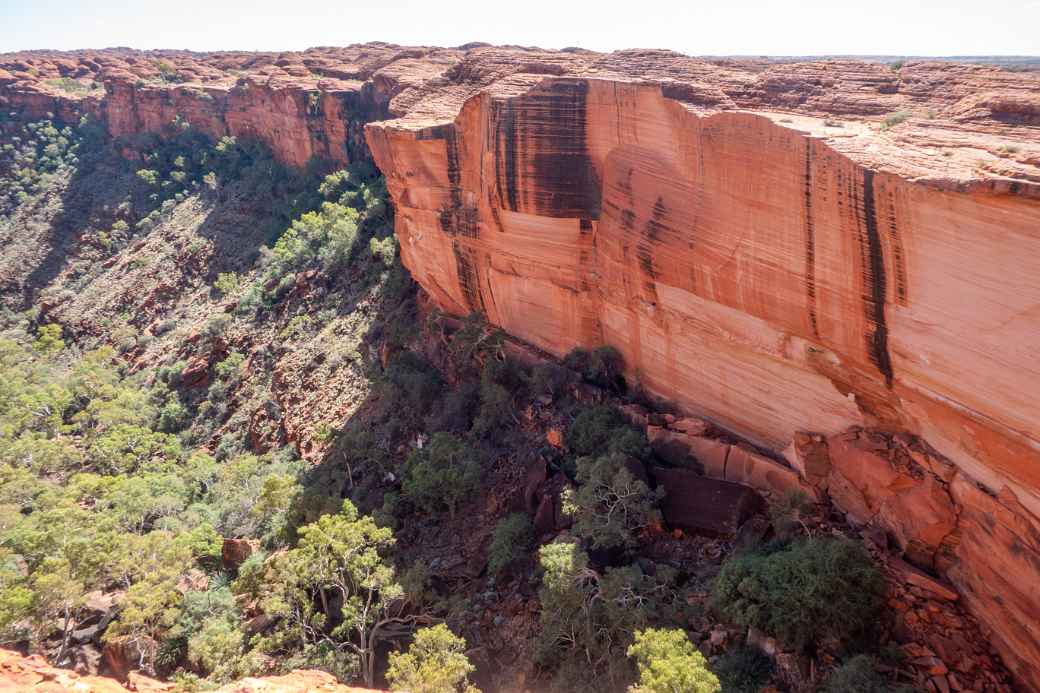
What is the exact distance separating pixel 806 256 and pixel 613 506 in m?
6.78

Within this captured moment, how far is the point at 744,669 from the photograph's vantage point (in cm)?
1141

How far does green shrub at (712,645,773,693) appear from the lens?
11.1 m

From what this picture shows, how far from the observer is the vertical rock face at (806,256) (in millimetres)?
9883

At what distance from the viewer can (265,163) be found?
48625 mm

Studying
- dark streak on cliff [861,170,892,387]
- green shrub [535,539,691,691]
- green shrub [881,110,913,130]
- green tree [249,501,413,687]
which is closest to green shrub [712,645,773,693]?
green shrub [535,539,691,691]

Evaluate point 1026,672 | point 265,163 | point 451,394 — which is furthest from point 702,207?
point 265,163

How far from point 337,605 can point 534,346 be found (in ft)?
32.0

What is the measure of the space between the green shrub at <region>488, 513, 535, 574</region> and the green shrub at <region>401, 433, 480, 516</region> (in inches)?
82.3

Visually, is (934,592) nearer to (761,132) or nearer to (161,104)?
(761,132)

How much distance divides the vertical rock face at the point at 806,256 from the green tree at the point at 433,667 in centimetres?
831

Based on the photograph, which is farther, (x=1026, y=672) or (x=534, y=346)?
(x=534, y=346)

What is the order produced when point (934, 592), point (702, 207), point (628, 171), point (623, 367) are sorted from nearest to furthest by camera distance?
1. point (934, 592)
2. point (702, 207)
3. point (628, 171)
4. point (623, 367)

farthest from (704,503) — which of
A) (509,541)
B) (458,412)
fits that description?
(458,412)

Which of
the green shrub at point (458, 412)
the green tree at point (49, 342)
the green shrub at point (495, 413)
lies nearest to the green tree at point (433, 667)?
the green shrub at point (495, 413)
